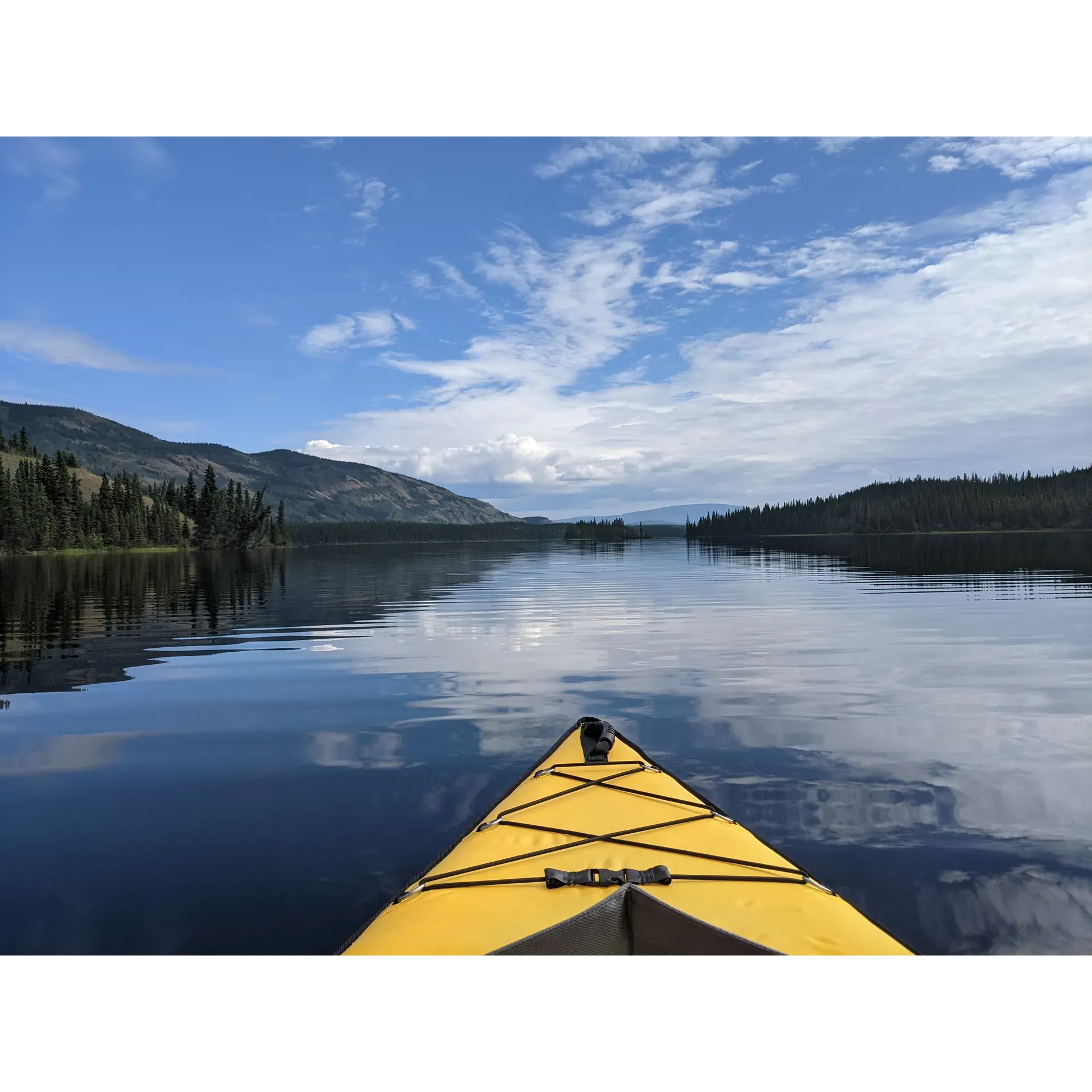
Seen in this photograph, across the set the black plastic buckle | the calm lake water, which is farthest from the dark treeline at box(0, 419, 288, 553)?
the black plastic buckle

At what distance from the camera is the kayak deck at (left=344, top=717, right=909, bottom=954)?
545cm

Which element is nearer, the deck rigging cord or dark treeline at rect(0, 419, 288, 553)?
the deck rigging cord

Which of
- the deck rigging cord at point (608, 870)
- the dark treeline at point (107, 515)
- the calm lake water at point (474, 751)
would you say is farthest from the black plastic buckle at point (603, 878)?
the dark treeline at point (107, 515)

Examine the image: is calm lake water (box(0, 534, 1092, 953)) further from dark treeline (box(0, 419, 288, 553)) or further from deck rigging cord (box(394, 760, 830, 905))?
dark treeline (box(0, 419, 288, 553))

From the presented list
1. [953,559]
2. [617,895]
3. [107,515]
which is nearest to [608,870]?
[617,895]

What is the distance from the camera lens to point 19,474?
153375mm

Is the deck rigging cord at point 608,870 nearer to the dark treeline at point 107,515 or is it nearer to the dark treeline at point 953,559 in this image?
A: the dark treeline at point 953,559

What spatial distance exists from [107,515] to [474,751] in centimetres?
18573

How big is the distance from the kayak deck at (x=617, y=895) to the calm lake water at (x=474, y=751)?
1.45m

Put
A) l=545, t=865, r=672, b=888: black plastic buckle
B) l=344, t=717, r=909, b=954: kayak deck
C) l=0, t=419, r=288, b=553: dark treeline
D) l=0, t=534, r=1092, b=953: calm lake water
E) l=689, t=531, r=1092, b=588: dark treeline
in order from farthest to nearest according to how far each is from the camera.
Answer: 1. l=0, t=419, r=288, b=553: dark treeline
2. l=689, t=531, r=1092, b=588: dark treeline
3. l=0, t=534, r=1092, b=953: calm lake water
4. l=545, t=865, r=672, b=888: black plastic buckle
5. l=344, t=717, r=909, b=954: kayak deck

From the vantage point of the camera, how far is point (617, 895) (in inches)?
226

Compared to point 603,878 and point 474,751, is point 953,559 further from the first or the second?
point 603,878

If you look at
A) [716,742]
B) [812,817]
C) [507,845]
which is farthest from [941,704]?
[507,845]

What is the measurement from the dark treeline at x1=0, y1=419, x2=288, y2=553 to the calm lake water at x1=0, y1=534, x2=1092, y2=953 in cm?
13629
